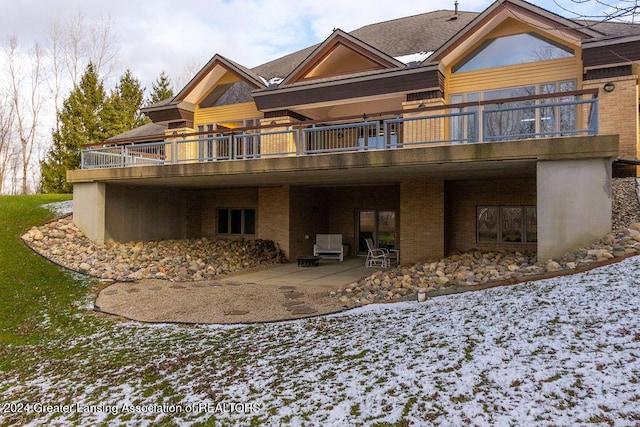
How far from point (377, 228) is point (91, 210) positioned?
10762mm

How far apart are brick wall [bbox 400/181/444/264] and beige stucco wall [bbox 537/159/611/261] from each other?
4.41m

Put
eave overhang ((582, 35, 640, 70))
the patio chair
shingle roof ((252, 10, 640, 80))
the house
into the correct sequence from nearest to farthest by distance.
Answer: the house → eave overhang ((582, 35, 640, 70)) → the patio chair → shingle roof ((252, 10, 640, 80))

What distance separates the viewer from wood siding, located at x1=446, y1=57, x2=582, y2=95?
13.0 metres

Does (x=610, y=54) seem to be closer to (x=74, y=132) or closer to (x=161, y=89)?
(x=74, y=132)

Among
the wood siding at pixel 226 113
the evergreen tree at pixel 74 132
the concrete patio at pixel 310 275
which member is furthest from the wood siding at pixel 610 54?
the evergreen tree at pixel 74 132

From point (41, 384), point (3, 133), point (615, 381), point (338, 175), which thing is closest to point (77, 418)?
point (41, 384)

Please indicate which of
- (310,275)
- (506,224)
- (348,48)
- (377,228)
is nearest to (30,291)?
(310,275)

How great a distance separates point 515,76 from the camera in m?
13.6

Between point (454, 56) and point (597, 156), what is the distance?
7.26 m

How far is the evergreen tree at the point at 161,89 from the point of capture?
42513 millimetres

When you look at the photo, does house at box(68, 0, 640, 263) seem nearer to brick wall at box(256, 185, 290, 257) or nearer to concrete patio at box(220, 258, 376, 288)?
brick wall at box(256, 185, 290, 257)

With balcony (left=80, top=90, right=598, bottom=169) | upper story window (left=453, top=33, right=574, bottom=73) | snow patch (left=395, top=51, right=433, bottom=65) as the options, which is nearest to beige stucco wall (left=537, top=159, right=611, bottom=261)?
balcony (left=80, top=90, right=598, bottom=169)

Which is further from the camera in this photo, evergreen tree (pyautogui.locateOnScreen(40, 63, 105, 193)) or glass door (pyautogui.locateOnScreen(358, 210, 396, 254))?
evergreen tree (pyautogui.locateOnScreen(40, 63, 105, 193))

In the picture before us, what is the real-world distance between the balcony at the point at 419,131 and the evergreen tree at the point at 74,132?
16714 millimetres
